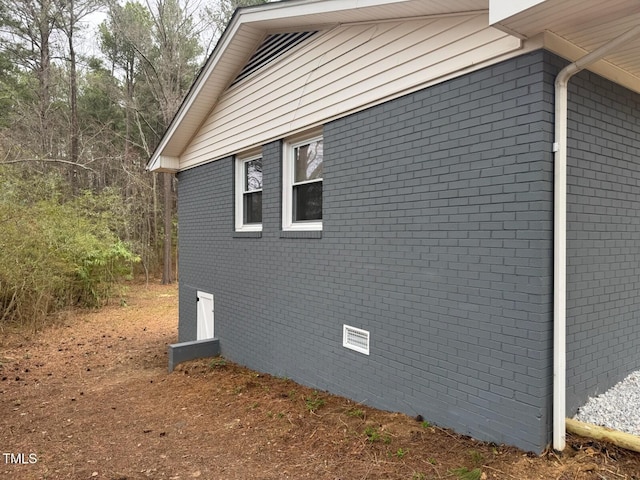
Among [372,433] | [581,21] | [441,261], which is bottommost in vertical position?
[372,433]

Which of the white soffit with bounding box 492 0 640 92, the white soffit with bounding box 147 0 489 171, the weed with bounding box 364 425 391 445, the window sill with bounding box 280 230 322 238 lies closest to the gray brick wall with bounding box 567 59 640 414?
the white soffit with bounding box 492 0 640 92

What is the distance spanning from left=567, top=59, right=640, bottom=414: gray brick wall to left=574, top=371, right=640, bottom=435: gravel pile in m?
0.06

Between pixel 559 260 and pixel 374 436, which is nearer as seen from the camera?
pixel 559 260

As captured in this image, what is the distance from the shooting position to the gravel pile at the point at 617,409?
9.59 feet

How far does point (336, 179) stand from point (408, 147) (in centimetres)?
105

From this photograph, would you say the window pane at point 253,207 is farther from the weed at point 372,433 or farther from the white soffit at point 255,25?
the weed at point 372,433

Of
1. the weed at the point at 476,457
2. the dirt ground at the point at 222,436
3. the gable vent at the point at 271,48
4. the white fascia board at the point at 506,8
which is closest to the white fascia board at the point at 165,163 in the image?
the gable vent at the point at 271,48

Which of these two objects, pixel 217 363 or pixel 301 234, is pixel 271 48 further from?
pixel 217 363

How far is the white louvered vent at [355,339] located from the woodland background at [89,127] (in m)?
7.95

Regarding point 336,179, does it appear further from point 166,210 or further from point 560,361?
point 166,210

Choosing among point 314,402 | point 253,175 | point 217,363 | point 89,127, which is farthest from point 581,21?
point 89,127

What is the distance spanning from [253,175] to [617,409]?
17.4 feet

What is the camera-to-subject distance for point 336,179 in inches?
179

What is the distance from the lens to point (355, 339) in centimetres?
432
